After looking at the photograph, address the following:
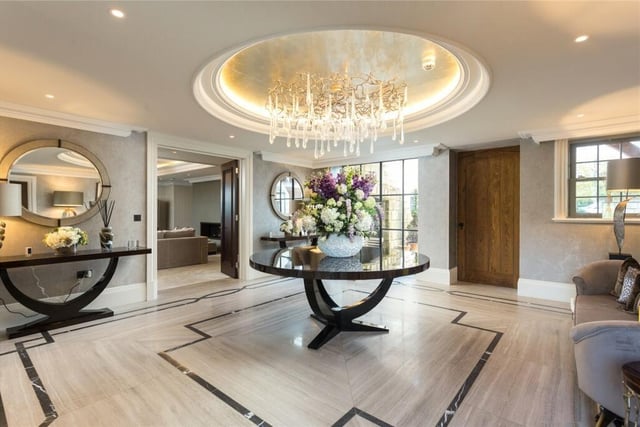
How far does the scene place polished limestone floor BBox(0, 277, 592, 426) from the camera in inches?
72.6

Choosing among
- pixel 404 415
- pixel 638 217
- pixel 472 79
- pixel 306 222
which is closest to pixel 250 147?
pixel 306 222

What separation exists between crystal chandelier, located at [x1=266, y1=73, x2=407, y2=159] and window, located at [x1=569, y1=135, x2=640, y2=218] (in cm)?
276

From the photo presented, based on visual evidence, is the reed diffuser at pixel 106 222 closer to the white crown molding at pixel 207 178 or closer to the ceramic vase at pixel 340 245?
the ceramic vase at pixel 340 245

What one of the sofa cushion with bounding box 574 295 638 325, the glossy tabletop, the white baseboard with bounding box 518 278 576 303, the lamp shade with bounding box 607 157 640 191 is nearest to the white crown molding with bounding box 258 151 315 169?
the glossy tabletop

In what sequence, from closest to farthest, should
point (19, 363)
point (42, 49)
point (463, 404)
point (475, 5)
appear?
point (475, 5)
point (463, 404)
point (42, 49)
point (19, 363)

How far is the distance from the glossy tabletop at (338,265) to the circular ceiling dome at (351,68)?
161 cm

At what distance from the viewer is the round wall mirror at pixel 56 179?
3346mm

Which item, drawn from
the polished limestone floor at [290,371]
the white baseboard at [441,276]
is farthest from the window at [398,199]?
the polished limestone floor at [290,371]

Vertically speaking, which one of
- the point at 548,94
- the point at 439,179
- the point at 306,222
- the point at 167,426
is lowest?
the point at 167,426

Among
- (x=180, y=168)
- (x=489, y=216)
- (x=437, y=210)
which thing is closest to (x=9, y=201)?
(x=437, y=210)

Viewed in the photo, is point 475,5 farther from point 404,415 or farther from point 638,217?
point 638,217

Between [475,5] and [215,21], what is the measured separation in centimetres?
146

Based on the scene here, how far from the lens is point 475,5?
5.43 ft

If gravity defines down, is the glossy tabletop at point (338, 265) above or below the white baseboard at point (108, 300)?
above
